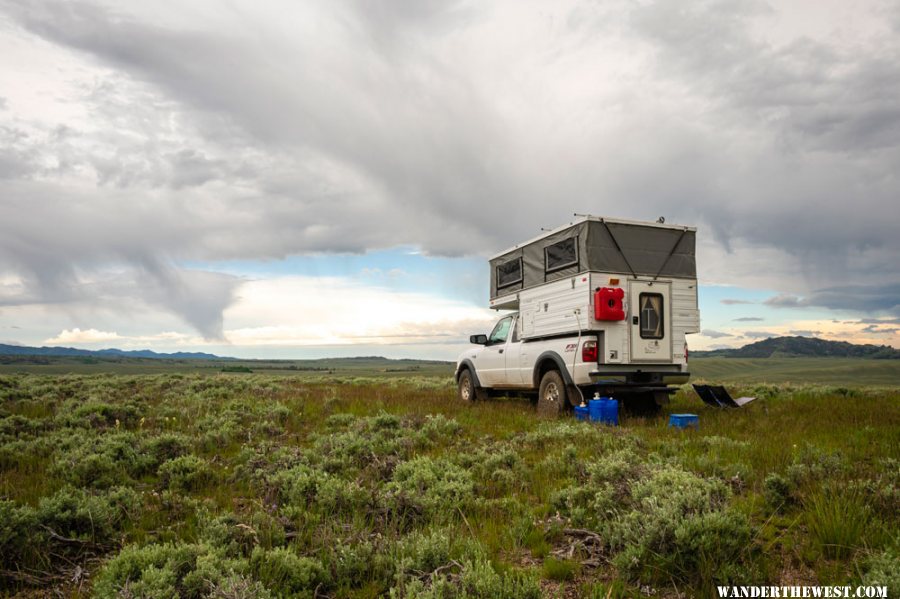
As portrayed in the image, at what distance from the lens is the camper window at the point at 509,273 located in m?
13.5

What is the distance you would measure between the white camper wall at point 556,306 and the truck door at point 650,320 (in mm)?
1001

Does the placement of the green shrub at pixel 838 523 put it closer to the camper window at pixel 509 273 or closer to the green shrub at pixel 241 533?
the green shrub at pixel 241 533

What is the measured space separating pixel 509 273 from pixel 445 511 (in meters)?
9.23

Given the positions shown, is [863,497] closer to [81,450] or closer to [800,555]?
[800,555]

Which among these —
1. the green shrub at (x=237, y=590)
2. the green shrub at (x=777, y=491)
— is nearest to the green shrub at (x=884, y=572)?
the green shrub at (x=777, y=491)

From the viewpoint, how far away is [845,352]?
103 meters

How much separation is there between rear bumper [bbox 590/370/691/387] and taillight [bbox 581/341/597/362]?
28cm

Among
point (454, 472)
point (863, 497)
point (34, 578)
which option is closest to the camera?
point (34, 578)

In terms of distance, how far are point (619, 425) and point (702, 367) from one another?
70.4 metres

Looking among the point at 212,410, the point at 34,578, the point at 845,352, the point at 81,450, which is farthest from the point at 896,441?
the point at 845,352

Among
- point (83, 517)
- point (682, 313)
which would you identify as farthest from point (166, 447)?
point (682, 313)

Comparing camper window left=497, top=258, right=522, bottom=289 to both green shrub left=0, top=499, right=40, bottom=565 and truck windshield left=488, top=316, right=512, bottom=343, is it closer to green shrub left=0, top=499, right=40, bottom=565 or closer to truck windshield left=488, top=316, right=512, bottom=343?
truck windshield left=488, top=316, right=512, bottom=343

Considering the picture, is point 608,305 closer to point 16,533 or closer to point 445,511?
point 445,511

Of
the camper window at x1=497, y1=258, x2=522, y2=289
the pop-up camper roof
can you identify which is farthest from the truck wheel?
the camper window at x1=497, y1=258, x2=522, y2=289
